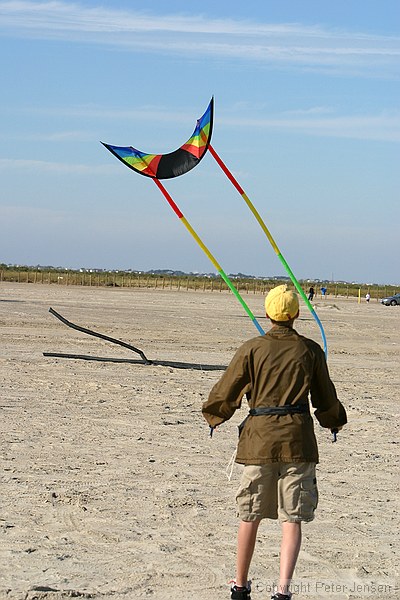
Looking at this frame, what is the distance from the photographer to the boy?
5645 mm

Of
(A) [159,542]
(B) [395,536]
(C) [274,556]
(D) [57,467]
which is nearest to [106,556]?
(A) [159,542]

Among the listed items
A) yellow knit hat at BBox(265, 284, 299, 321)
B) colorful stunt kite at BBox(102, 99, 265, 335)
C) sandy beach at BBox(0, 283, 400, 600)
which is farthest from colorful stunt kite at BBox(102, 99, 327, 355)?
yellow knit hat at BBox(265, 284, 299, 321)

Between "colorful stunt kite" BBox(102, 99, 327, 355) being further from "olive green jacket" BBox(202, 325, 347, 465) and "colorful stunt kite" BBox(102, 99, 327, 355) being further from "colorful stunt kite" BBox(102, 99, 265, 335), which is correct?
"olive green jacket" BBox(202, 325, 347, 465)

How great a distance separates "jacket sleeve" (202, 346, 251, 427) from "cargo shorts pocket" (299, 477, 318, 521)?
1.81 ft

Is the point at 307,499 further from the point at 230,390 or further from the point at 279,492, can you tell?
the point at 230,390

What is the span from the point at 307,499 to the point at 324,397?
0.56 meters

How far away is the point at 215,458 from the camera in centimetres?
1023

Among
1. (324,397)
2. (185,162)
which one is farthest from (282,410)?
(185,162)

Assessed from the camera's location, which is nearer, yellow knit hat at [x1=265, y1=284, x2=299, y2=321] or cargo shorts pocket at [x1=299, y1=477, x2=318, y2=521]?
cargo shorts pocket at [x1=299, y1=477, x2=318, y2=521]

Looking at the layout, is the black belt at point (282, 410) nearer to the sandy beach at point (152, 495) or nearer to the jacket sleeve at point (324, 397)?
the jacket sleeve at point (324, 397)

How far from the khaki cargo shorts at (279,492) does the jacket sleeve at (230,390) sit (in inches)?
12.9

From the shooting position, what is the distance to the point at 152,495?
329 inches

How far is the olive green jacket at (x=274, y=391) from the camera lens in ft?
18.6

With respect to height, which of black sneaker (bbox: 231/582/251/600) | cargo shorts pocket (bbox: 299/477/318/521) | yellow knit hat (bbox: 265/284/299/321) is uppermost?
yellow knit hat (bbox: 265/284/299/321)
